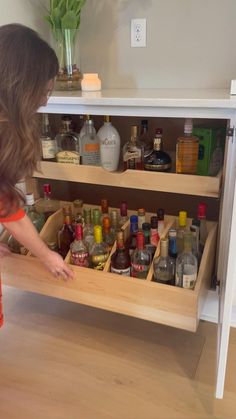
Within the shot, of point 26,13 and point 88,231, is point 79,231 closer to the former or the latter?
point 88,231

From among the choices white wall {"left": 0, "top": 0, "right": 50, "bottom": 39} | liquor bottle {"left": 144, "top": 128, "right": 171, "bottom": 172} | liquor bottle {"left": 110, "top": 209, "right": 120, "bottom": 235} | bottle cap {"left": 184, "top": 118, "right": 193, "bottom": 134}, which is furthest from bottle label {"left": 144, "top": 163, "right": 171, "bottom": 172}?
white wall {"left": 0, "top": 0, "right": 50, "bottom": 39}

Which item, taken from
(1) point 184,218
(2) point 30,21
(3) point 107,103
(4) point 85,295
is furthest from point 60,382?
(2) point 30,21

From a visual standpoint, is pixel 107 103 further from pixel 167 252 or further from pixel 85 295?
pixel 85 295

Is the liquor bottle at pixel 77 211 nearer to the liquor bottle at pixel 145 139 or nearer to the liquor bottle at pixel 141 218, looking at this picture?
the liquor bottle at pixel 141 218

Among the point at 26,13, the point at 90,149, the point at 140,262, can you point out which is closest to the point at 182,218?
the point at 140,262

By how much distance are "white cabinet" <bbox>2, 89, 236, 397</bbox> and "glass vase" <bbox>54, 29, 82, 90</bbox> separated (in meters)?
0.23

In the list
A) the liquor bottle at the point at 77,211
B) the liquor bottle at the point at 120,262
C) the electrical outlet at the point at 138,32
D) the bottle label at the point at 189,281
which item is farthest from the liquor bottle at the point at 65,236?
the electrical outlet at the point at 138,32

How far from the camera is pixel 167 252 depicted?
1145 millimetres

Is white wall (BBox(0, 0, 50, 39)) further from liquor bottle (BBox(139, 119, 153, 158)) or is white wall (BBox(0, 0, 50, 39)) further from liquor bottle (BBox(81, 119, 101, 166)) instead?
liquor bottle (BBox(139, 119, 153, 158))

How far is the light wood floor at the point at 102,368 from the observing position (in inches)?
42.2

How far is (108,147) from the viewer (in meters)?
1.25

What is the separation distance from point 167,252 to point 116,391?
17.8 inches

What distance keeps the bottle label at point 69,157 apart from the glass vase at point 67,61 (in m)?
0.28

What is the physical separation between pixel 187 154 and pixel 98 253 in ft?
1.44
